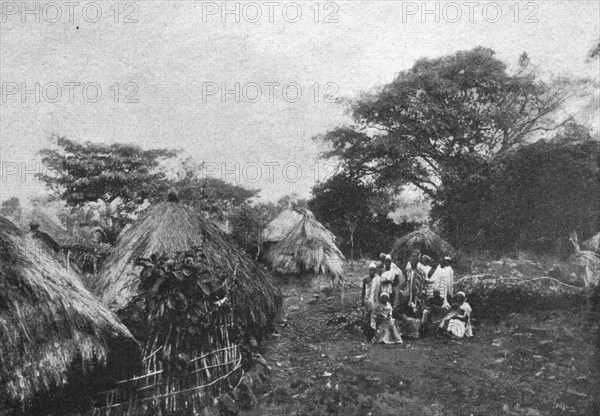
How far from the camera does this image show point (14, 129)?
445cm

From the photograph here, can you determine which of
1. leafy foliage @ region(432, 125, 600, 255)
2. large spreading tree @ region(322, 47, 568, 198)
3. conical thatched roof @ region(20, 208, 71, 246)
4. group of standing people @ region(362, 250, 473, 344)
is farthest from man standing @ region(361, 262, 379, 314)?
conical thatched roof @ region(20, 208, 71, 246)

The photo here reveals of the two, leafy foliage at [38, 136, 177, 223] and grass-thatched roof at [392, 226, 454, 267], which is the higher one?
leafy foliage at [38, 136, 177, 223]

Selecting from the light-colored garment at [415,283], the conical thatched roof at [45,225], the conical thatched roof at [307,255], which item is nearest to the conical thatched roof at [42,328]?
the light-colored garment at [415,283]

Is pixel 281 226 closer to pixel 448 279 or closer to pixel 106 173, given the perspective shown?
pixel 106 173

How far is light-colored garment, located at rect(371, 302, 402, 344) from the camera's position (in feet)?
17.3

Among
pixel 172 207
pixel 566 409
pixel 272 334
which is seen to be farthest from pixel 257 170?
pixel 566 409

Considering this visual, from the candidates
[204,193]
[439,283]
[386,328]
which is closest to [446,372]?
[386,328]

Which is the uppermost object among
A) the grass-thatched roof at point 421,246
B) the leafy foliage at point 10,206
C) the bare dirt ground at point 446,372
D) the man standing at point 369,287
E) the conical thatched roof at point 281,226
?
the leafy foliage at point 10,206

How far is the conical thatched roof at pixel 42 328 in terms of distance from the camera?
102 inches

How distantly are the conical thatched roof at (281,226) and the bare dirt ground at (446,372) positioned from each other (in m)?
5.75

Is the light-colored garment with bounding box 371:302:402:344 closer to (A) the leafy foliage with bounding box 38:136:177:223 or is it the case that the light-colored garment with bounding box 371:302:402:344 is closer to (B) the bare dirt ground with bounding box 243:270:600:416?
(B) the bare dirt ground with bounding box 243:270:600:416

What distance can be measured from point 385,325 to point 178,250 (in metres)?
2.90

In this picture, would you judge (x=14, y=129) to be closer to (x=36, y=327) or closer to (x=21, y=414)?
(x=36, y=327)

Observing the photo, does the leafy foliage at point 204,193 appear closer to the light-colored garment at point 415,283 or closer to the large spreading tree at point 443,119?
the large spreading tree at point 443,119
